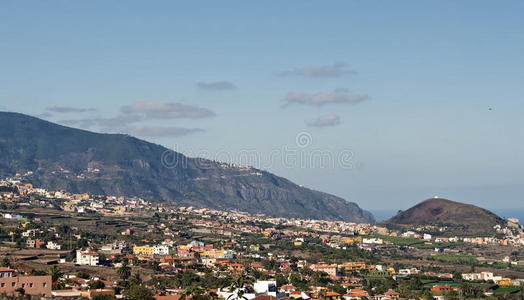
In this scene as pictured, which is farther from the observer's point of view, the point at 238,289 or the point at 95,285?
the point at 95,285

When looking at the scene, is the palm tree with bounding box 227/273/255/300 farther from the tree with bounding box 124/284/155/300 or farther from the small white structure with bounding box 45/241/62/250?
the small white structure with bounding box 45/241/62/250

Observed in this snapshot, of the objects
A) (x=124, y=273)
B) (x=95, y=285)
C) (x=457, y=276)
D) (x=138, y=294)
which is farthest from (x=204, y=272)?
(x=457, y=276)

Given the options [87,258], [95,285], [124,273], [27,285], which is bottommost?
[95,285]

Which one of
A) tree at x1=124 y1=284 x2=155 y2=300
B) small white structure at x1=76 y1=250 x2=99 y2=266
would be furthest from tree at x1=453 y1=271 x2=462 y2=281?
tree at x1=124 y1=284 x2=155 y2=300

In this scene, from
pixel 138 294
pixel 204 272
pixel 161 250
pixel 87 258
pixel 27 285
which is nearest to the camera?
pixel 27 285

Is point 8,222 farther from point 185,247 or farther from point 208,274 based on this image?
point 208,274

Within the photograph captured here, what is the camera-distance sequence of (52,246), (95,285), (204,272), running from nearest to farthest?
(95,285)
(204,272)
(52,246)

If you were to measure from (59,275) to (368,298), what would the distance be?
44.8 m

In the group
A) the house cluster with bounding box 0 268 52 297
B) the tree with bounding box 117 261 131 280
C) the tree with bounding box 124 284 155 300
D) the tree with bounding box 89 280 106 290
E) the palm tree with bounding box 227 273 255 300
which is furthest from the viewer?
the tree with bounding box 117 261 131 280

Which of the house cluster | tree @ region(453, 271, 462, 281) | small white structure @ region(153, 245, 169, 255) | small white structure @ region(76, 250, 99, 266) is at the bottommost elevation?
tree @ region(453, 271, 462, 281)

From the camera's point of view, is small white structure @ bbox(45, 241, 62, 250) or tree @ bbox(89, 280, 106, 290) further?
small white structure @ bbox(45, 241, 62, 250)

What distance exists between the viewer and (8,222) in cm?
Result: 19812

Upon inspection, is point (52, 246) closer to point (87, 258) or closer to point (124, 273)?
point (87, 258)

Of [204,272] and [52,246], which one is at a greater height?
[52,246]
